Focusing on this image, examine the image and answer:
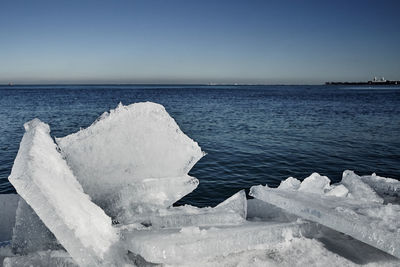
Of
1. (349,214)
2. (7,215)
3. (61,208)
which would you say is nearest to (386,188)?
(349,214)

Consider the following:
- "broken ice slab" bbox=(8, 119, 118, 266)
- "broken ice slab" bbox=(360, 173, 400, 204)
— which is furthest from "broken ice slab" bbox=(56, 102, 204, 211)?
"broken ice slab" bbox=(360, 173, 400, 204)

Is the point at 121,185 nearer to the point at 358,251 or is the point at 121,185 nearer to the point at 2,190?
the point at 358,251

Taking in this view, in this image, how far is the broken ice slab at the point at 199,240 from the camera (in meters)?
2.36

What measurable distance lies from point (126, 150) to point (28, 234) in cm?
141

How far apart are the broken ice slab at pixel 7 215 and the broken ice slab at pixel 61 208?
140 cm

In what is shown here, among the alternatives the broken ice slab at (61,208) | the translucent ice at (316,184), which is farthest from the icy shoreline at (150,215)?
A: the translucent ice at (316,184)

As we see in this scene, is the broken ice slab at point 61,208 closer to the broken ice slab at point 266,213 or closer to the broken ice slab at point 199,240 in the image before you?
the broken ice slab at point 199,240

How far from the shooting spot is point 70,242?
222 cm

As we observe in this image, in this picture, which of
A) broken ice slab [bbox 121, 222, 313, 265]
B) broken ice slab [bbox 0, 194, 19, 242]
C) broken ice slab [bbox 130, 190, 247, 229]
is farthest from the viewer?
A: broken ice slab [bbox 0, 194, 19, 242]

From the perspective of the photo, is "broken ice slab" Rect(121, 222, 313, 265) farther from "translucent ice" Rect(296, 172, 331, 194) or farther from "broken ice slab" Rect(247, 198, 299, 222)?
"translucent ice" Rect(296, 172, 331, 194)

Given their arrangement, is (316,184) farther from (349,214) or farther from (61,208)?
(61,208)

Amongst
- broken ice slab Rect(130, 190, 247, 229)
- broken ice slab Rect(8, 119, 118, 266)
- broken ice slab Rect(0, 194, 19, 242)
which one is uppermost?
broken ice slab Rect(8, 119, 118, 266)

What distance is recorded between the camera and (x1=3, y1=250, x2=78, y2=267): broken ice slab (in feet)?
8.05

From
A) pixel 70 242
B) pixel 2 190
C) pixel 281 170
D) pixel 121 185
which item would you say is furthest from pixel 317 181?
pixel 2 190
